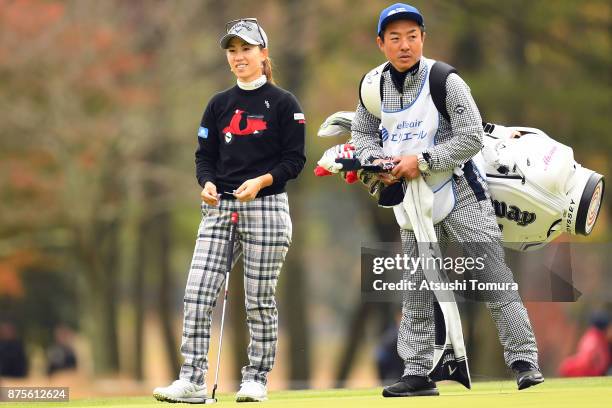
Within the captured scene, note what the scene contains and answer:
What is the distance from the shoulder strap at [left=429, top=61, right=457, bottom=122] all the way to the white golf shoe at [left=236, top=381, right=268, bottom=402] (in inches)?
66.9

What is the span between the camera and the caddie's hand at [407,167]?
7211 mm

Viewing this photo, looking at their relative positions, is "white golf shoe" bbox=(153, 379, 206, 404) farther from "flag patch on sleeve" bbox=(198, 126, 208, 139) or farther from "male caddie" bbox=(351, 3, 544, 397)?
"flag patch on sleeve" bbox=(198, 126, 208, 139)

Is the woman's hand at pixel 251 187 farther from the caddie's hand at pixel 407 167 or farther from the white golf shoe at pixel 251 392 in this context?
the white golf shoe at pixel 251 392

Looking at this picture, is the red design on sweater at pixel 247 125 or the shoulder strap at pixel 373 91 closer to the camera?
the shoulder strap at pixel 373 91

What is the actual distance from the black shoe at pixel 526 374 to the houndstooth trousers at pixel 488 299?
0.09 feet

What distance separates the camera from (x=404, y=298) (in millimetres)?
7527

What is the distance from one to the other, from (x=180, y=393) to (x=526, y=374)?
1.74m

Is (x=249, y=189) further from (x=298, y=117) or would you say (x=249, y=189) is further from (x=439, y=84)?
(x=439, y=84)

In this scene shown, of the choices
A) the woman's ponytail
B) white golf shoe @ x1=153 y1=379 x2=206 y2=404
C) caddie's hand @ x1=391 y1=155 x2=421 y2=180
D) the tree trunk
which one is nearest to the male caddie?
caddie's hand @ x1=391 y1=155 x2=421 y2=180

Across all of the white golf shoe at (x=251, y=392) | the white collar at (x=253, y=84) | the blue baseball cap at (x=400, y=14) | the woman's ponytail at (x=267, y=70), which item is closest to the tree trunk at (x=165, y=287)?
the woman's ponytail at (x=267, y=70)

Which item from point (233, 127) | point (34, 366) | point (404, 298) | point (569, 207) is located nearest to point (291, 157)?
point (233, 127)

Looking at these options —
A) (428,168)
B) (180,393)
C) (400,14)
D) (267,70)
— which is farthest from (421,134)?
(180,393)

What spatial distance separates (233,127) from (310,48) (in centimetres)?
1592

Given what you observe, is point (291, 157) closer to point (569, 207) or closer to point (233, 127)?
point (233, 127)
